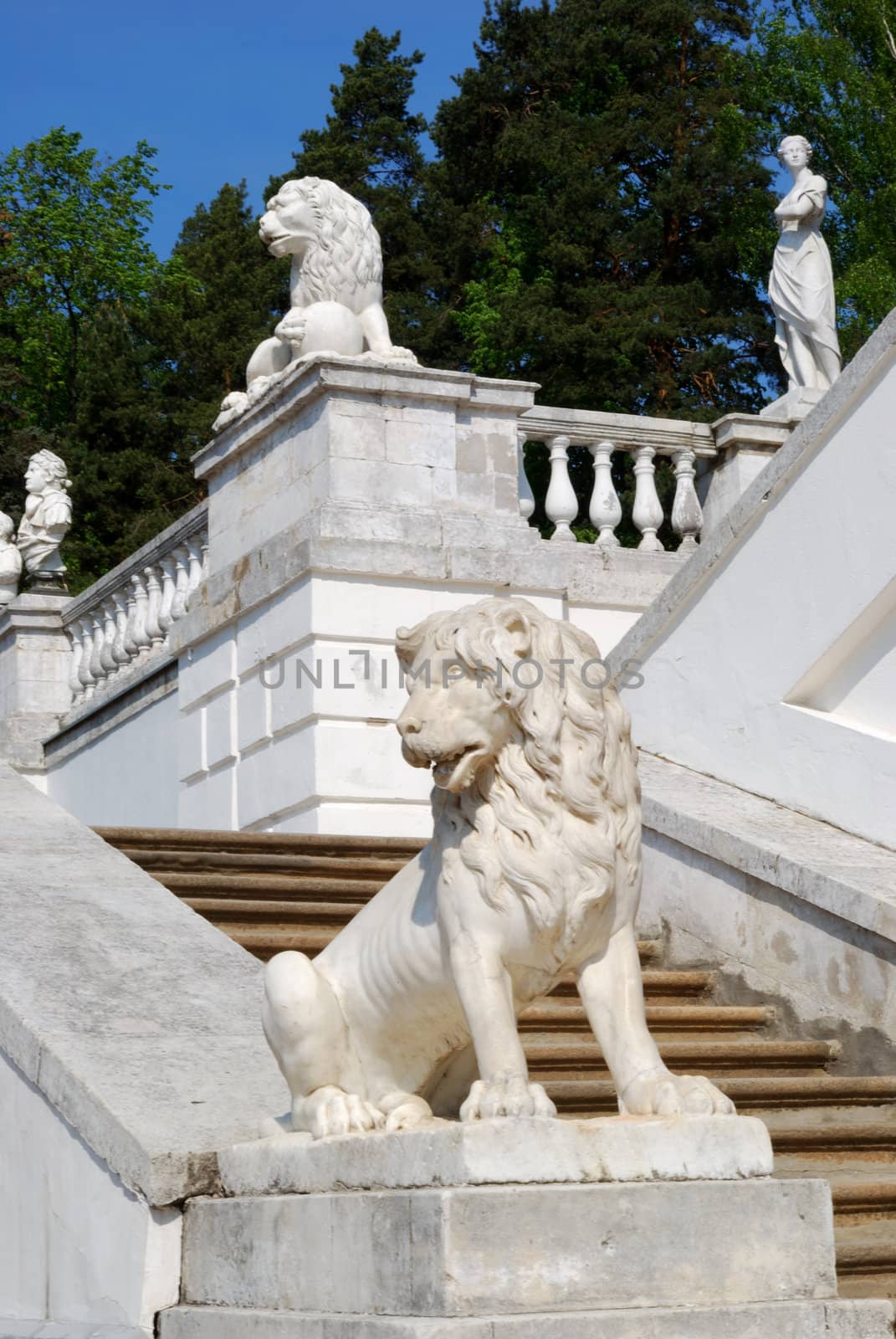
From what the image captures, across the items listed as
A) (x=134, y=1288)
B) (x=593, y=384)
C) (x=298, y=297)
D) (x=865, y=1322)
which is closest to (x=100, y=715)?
(x=298, y=297)

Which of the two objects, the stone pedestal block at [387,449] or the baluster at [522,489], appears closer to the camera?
the stone pedestal block at [387,449]

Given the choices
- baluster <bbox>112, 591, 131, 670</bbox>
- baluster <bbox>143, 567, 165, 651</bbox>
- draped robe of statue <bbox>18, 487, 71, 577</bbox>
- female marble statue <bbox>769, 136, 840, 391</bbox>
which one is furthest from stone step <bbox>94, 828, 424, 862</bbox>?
draped robe of statue <bbox>18, 487, 71, 577</bbox>

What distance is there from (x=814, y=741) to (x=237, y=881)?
7.70 feet

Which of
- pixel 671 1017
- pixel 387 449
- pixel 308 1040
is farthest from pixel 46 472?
pixel 308 1040

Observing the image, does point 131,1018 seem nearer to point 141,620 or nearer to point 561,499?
point 561,499

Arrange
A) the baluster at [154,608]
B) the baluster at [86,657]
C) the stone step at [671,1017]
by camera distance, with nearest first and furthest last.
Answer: the stone step at [671,1017] → the baluster at [154,608] → the baluster at [86,657]

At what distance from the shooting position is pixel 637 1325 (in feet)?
10.0

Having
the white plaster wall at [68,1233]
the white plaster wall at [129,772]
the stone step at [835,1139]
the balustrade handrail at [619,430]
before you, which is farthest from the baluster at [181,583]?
the white plaster wall at [68,1233]

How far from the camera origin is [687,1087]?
336 cm

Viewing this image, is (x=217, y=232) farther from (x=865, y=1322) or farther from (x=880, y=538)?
(x=865, y=1322)

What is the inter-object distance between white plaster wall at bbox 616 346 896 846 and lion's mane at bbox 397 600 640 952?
145 inches

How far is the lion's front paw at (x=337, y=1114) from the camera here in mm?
3527

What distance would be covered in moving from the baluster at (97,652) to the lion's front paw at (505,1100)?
10.4 metres

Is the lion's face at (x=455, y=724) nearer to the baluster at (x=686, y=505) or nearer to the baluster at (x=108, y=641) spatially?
the baluster at (x=686, y=505)
